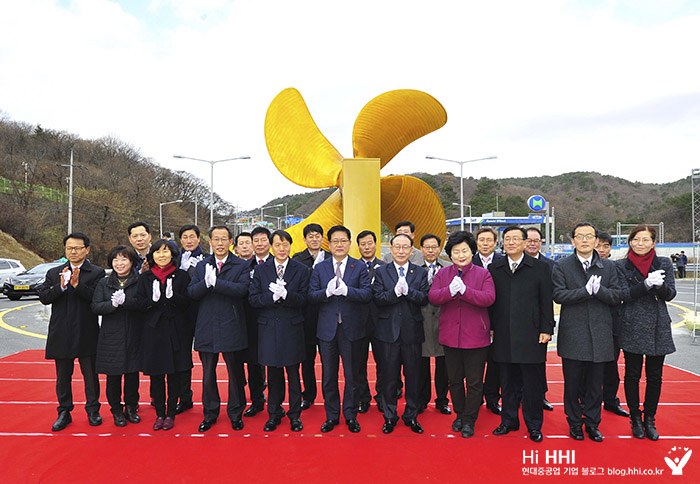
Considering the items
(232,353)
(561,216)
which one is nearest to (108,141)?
(232,353)

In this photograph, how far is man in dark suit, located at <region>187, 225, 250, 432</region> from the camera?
139 inches

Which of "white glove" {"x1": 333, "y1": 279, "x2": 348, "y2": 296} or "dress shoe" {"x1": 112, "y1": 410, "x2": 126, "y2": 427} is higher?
"white glove" {"x1": 333, "y1": 279, "x2": 348, "y2": 296}

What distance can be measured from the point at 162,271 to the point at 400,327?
6.07 feet

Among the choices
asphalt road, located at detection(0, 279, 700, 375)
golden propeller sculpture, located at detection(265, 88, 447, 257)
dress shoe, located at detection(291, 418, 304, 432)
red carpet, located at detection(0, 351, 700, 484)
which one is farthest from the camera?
golden propeller sculpture, located at detection(265, 88, 447, 257)

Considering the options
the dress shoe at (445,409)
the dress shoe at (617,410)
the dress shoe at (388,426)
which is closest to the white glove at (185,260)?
the dress shoe at (388,426)

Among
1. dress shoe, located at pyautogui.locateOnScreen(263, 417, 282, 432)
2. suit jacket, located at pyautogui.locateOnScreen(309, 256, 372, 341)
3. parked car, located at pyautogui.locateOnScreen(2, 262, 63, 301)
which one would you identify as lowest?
dress shoe, located at pyautogui.locateOnScreen(263, 417, 282, 432)

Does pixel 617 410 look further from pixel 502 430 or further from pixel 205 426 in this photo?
pixel 205 426

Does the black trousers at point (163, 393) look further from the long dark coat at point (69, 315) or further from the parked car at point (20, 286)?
the parked car at point (20, 286)

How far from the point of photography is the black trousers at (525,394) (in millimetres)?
3361

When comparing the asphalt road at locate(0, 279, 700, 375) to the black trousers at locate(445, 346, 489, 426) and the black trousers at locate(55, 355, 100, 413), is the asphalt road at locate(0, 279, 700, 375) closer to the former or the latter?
the black trousers at locate(445, 346, 489, 426)

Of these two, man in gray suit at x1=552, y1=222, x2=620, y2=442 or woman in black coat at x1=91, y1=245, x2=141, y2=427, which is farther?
woman in black coat at x1=91, y1=245, x2=141, y2=427

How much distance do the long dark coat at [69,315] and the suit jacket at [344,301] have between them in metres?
1.75

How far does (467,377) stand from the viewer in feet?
11.3

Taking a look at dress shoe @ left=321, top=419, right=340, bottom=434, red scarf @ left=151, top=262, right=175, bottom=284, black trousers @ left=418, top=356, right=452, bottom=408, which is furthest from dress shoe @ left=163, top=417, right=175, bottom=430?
black trousers @ left=418, top=356, right=452, bottom=408
